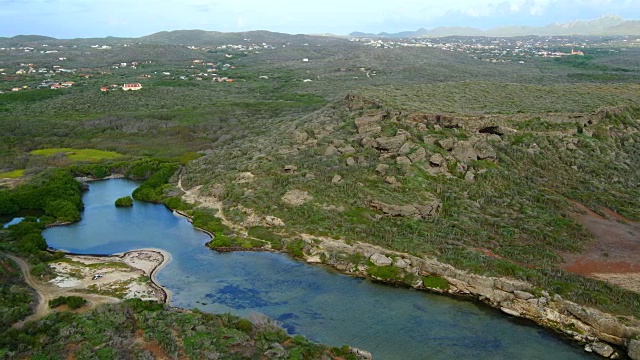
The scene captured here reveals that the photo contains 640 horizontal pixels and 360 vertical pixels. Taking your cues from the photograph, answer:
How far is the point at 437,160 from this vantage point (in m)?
59.4

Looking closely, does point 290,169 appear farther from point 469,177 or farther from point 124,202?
point 469,177

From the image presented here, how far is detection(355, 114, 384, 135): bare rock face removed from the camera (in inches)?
2657

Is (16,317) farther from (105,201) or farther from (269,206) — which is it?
(105,201)

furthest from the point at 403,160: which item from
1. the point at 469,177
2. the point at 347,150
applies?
the point at 347,150

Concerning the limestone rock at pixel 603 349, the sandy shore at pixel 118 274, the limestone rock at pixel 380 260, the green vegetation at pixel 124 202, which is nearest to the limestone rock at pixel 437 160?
the limestone rock at pixel 380 260

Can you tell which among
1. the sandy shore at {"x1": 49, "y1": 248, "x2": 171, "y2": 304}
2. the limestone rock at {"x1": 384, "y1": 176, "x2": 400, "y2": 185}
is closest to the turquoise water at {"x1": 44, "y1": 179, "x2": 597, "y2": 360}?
the sandy shore at {"x1": 49, "y1": 248, "x2": 171, "y2": 304}

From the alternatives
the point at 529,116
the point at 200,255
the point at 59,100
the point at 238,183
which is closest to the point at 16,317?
the point at 200,255

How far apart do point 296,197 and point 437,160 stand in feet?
52.6

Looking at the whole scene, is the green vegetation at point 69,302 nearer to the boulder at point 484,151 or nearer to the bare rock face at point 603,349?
the bare rock face at point 603,349

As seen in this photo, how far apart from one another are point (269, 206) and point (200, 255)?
995 cm

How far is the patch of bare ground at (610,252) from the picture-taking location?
41.9 metres

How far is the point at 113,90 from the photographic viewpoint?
134125 mm

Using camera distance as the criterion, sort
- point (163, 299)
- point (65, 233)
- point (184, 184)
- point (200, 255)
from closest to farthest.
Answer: point (163, 299), point (200, 255), point (65, 233), point (184, 184)

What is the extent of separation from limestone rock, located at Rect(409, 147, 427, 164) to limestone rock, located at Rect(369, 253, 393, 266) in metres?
17.6
